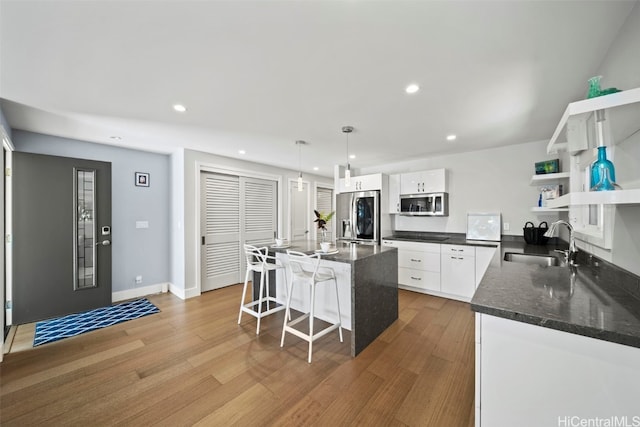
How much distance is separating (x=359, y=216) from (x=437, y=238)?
1415 millimetres

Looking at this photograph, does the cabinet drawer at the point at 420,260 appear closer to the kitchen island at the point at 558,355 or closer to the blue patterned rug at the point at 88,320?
the kitchen island at the point at 558,355

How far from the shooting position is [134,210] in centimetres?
387

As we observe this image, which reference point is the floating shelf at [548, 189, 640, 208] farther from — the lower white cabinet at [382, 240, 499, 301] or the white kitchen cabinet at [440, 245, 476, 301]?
the white kitchen cabinet at [440, 245, 476, 301]

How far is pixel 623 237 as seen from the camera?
4.48ft

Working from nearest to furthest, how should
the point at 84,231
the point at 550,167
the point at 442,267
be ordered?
1. the point at 550,167
2. the point at 84,231
3. the point at 442,267

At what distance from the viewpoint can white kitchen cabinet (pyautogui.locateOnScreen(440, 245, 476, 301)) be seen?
A: 3.51 metres

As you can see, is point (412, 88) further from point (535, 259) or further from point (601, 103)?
point (535, 259)

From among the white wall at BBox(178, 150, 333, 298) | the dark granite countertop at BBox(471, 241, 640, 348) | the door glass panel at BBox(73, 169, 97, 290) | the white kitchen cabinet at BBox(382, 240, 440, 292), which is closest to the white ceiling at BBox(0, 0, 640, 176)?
the door glass panel at BBox(73, 169, 97, 290)

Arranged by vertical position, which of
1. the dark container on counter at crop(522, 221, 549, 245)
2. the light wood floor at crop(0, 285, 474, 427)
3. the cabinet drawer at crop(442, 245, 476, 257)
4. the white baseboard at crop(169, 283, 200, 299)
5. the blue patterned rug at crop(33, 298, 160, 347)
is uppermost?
the dark container on counter at crop(522, 221, 549, 245)

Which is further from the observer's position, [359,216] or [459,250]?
[359,216]

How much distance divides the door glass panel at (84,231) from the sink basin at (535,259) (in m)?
5.24

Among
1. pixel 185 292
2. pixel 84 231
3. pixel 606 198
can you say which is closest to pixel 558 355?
pixel 606 198

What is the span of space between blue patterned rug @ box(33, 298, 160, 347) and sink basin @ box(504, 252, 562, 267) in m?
4.47

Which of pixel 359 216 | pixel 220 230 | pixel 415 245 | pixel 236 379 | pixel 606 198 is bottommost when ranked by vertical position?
pixel 236 379
